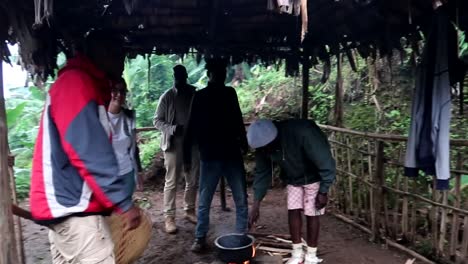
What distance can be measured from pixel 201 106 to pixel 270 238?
1.62 meters

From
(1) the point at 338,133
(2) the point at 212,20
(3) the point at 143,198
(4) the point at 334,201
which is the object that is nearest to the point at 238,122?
(2) the point at 212,20

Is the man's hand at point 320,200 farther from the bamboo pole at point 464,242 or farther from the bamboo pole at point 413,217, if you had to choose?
the bamboo pole at point 464,242

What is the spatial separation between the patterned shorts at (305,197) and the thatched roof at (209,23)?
148 cm

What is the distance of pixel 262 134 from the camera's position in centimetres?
377

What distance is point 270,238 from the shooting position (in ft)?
15.7

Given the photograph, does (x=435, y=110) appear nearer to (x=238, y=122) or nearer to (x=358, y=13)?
(x=358, y=13)

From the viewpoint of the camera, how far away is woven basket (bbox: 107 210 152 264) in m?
2.81

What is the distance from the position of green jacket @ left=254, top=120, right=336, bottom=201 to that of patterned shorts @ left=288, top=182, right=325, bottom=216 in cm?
5

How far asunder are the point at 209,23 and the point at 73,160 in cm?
232

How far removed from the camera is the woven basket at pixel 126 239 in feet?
9.22

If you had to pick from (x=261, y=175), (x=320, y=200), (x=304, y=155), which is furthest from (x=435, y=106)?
(x=261, y=175)

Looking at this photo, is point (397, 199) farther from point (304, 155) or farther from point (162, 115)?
point (162, 115)

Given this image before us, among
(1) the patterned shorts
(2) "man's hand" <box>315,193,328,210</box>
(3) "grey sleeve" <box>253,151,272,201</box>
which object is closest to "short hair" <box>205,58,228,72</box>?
(3) "grey sleeve" <box>253,151,272,201</box>

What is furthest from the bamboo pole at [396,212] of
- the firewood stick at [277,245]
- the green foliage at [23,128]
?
the green foliage at [23,128]
